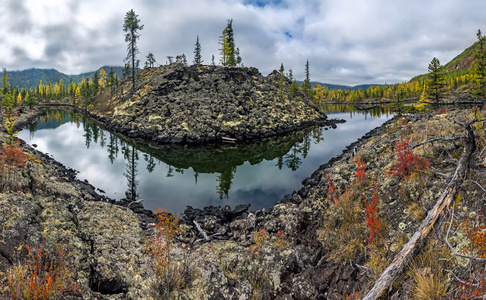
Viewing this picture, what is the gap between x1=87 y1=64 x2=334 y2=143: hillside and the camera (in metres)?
46.8

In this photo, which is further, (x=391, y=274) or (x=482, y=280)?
(x=391, y=274)

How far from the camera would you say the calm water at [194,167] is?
66.8 feet

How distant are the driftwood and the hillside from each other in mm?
40177

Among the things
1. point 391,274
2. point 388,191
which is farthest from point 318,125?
point 391,274

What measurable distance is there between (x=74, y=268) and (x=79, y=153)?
35523 mm

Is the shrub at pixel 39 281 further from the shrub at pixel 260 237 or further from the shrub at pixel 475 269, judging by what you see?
the shrub at pixel 475 269

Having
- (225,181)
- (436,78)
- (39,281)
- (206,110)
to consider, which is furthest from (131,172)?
(436,78)

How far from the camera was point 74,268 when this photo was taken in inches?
241

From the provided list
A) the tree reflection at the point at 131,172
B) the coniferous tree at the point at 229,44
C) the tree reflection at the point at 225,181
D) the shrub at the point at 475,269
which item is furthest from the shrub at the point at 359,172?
the coniferous tree at the point at 229,44

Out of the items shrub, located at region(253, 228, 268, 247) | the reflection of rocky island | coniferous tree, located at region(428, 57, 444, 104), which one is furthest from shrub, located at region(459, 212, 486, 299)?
coniferous tree, located at region(428, 57, 444, 104)

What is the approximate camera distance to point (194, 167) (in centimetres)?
2917

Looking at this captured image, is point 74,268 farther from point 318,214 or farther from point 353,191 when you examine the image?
point 353,191

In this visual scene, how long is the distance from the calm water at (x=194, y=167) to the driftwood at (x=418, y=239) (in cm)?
1300

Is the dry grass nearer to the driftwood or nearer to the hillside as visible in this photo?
the driftwood
